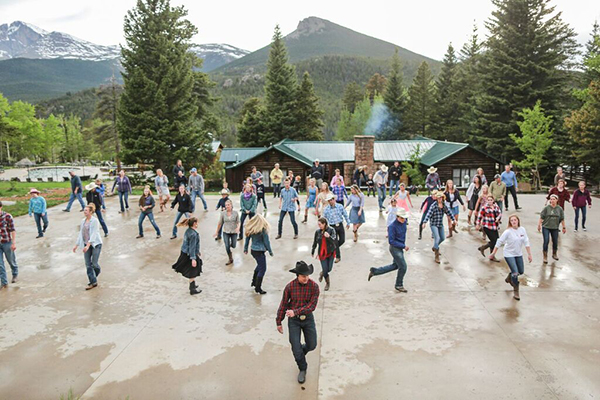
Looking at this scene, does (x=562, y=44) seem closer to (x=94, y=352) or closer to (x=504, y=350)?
(x=504, y=350)

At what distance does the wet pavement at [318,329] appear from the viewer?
18.3 ft

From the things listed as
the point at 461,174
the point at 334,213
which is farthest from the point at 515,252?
the point at 461,174

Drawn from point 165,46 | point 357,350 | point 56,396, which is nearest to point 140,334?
point 56,396

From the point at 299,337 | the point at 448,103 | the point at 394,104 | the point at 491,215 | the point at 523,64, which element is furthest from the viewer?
the point at 394,104

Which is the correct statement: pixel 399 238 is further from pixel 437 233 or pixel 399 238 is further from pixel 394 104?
pixel 394 104

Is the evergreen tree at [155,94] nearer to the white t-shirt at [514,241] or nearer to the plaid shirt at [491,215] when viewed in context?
the plaid shirt at [491,215]

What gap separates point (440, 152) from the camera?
1495 inches

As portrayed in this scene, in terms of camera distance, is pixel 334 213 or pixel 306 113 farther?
pixel 306 113

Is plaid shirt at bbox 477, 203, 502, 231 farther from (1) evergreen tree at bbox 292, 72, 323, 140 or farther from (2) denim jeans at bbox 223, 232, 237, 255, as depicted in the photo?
(1) evergreen tree at bbox 292, 72, 323, 140

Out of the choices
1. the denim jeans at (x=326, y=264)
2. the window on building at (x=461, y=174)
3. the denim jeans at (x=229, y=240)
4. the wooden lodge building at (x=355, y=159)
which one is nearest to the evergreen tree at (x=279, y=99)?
the wooden lodge building at (x=355, y=159)

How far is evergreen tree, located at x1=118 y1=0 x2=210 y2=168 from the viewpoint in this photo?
3347 centimetres

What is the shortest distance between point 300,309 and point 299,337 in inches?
16.1

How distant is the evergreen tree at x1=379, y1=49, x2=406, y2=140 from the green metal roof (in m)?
25.3

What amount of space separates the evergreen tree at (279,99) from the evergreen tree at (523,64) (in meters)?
23.2
